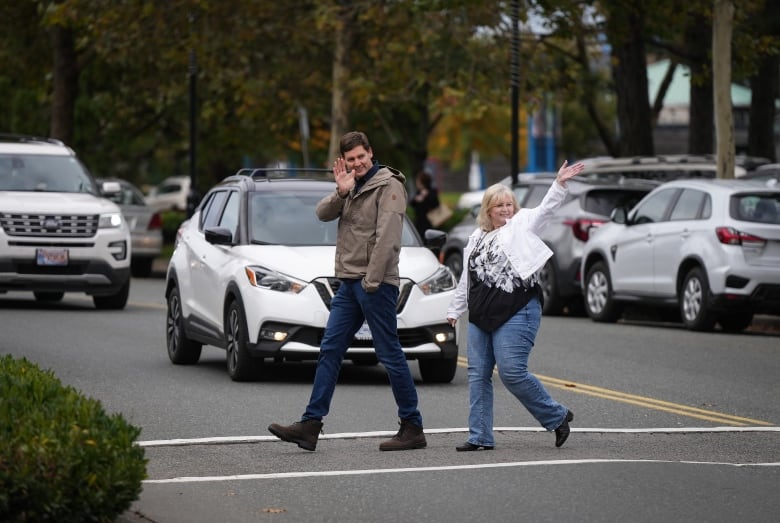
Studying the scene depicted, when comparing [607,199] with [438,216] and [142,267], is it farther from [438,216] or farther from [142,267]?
[142,267]

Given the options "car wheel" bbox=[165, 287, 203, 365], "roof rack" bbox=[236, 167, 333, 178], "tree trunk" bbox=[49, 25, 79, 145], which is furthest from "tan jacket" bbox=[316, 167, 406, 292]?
"tree trunk" bbox=[49, 25, 79, 145]

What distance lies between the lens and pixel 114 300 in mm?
21672

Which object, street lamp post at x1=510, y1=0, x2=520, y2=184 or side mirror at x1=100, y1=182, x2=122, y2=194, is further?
street lamp post at x1=510, y1=0, x2=520, y2=184

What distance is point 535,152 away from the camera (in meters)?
78.3

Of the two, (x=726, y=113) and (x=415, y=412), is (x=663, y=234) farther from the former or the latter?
(x=415, y=412)

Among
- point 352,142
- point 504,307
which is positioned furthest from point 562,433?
point 352,142

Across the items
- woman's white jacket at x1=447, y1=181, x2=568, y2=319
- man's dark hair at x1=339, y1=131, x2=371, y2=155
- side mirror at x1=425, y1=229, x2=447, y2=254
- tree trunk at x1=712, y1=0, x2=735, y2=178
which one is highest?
Result: tree trunk at x1=712, y1=0, x2=735, y2=178

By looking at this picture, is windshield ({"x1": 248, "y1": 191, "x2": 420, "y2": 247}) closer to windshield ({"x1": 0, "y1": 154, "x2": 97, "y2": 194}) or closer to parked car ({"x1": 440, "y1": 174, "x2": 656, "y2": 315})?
windshield ({"x1": 0, "y1": 154, "x2": 97, "y2": 194})

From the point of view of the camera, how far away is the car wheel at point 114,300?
21531 mm

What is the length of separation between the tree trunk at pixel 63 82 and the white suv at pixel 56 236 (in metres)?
17.3

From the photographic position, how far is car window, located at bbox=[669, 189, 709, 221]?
19.7 metres

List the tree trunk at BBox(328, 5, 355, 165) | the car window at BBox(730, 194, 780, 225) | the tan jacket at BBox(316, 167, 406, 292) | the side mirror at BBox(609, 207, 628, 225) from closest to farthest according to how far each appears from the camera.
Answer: the tan jacket at BBox(316, 167, 406, 292), the car window at BBox(730, 194, 780, 225), the side mirror at BBox(609, 207, 628, 225), the tree trunk at BBox(328, 5, 355, 165)

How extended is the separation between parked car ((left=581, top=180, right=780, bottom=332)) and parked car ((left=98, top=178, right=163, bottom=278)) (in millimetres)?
11559

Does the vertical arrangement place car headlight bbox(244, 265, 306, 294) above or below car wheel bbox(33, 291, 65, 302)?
above
